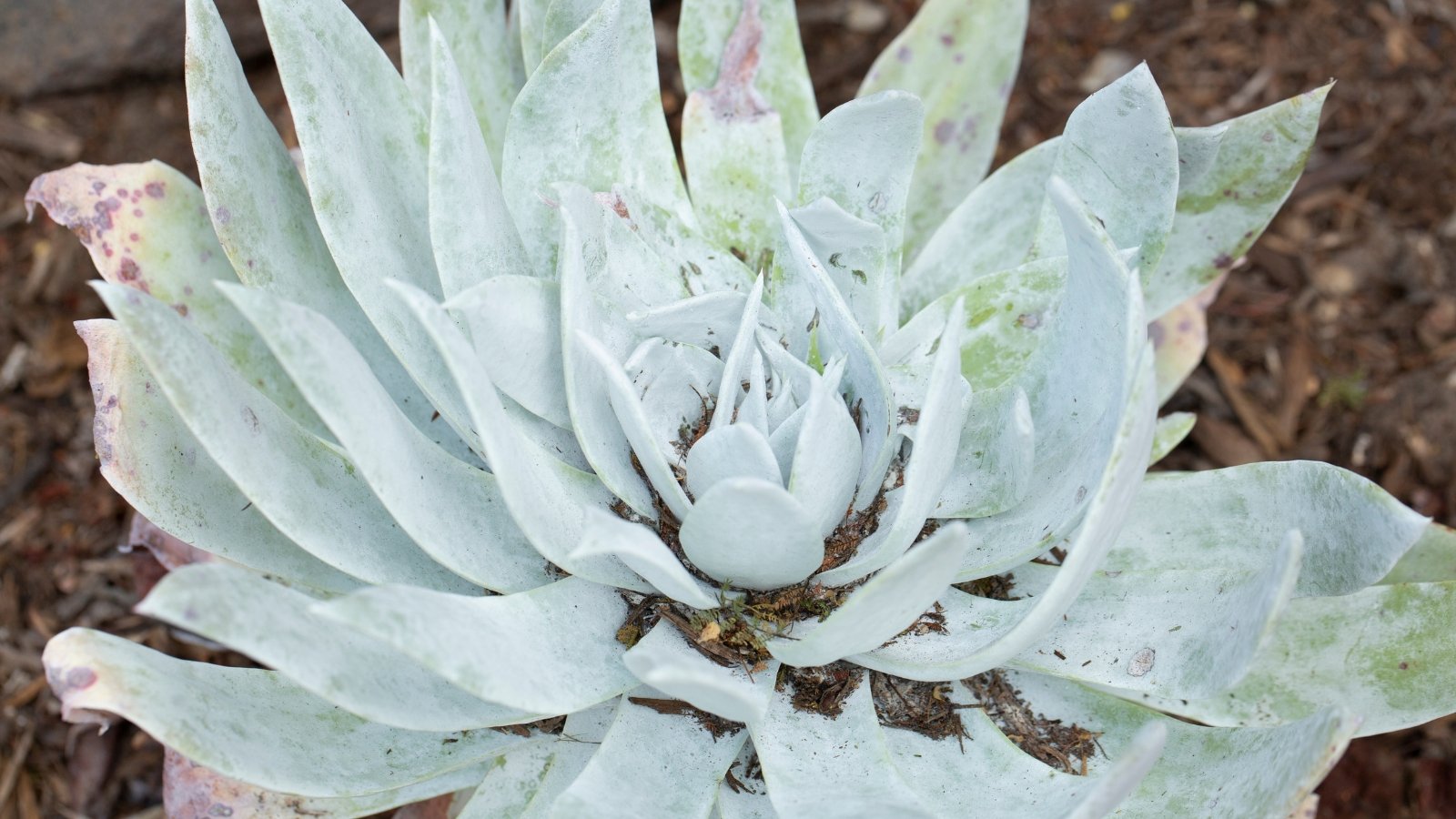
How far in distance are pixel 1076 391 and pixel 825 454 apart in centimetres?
28

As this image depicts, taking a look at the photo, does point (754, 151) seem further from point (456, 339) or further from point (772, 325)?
point (456, 339)

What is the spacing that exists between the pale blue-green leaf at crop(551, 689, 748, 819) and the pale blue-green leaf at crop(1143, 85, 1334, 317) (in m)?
0.72

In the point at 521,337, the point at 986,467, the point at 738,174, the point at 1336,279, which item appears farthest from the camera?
the point at 1336,279

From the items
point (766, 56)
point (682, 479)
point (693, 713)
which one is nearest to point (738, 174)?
point (766, 56)

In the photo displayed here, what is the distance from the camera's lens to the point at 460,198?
121 cm

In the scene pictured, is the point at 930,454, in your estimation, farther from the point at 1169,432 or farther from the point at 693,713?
the point at 1169,432

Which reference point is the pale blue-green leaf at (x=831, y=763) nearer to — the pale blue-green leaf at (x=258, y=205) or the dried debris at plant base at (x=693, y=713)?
the dried debris at plant base at (x=693, y=713)

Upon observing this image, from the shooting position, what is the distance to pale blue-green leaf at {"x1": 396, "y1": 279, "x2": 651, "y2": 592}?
92cm

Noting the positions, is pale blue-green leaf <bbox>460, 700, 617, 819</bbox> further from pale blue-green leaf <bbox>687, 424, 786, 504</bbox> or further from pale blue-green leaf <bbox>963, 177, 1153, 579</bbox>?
pale blue-green leaf <bbox>963, 177, 1153, 579</bbox>

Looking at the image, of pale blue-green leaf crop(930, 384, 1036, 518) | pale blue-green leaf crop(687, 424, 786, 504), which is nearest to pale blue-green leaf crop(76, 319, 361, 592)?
pale blue-green leaf crop(687, 424, 786, 504)

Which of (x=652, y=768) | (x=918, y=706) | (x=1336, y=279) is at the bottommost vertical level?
(x=1336, y=279)

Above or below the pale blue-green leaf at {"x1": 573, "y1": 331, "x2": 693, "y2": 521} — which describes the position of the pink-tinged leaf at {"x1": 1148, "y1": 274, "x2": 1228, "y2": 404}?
below

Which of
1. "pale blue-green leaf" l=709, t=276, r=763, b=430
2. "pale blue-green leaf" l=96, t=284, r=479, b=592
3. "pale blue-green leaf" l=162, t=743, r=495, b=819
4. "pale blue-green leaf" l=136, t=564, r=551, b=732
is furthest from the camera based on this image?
"pale blue-green leaf" l=162, t=743, r=495, b=819

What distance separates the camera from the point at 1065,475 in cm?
117
